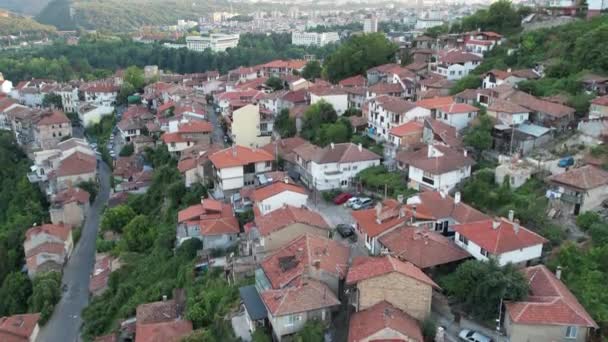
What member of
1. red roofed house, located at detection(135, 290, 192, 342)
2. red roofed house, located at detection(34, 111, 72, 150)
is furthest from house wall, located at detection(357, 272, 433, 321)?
red roofed house, located at detection(34, 111, 72, 150)

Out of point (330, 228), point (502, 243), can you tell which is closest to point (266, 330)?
point (330, 228)

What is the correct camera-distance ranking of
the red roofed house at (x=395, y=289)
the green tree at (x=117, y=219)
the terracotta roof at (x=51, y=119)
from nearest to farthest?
the red roofed house at (x=395, y=289) < the green tree at (x=117, y=219) < the terracotta roof at (x=51, y=119)

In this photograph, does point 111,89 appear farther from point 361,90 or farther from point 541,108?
point 541,108

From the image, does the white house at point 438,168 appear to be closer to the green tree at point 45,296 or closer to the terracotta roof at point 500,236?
the terracotta roof at point 500,236

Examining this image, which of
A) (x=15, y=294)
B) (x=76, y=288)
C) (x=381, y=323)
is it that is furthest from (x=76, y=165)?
(x=381, y=323)

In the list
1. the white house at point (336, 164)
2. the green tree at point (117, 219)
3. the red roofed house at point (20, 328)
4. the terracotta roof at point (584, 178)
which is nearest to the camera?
the terracotta roof at point (584, 178)

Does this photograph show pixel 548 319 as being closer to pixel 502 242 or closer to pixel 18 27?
pixel 502 242

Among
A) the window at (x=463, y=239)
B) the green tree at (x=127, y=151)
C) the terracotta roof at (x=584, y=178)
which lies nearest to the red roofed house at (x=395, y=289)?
the window at (x=463, y=239)
